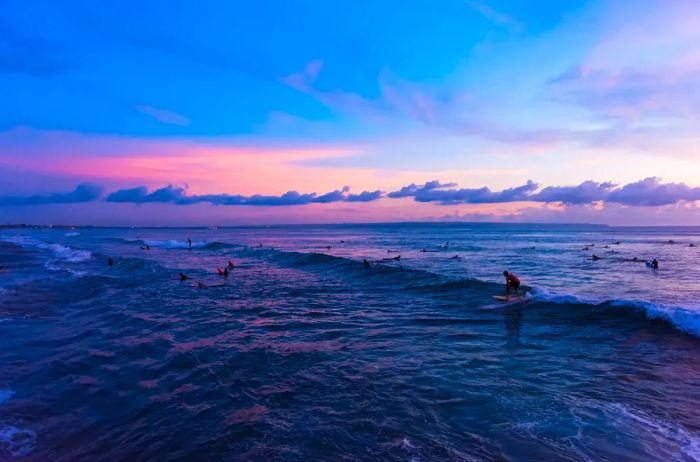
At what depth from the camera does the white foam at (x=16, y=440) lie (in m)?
8.05

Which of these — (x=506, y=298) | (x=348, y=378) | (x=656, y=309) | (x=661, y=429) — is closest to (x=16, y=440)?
(x=348, y=378)

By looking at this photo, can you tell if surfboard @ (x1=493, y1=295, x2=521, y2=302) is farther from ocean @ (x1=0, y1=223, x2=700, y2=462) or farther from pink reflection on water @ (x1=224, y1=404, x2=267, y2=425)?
pink reflection on water @ (x1=224, y1=404, x2=267, y2=425)

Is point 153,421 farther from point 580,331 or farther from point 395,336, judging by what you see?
point 580,331

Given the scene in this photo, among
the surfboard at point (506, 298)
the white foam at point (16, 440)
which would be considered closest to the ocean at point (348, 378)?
the white foam at point (16, 440)

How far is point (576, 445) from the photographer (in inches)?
325

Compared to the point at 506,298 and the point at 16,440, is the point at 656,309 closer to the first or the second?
the point at 506,298

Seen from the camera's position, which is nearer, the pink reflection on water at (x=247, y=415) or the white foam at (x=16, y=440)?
the white foam at (x=16, y=440)

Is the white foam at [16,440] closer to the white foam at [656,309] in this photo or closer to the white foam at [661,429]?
the white foam at [661,429]

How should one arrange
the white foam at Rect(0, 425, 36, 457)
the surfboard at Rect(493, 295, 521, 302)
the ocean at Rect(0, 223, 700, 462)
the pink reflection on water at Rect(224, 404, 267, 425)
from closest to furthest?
the white foam at Rect(0, 425, 36, 457), the ocean at Rect(0, 223, 700, 462), the pink reflection on water at Rect(224, 404, 267, 425), the surfboard at Rect(493, 295, 521, 302)

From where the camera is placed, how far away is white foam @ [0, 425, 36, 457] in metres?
8.05

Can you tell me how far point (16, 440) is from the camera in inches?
332

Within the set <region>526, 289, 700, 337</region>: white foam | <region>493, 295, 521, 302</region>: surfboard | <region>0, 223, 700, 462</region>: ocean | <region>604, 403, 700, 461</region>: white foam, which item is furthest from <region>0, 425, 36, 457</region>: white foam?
<region>526, 289, 700, 337</region>: white foam

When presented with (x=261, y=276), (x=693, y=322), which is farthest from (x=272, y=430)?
(x=261, y=276)

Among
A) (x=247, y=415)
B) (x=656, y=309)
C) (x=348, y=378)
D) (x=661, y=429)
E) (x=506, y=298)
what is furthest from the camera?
(x=506, y=298)
